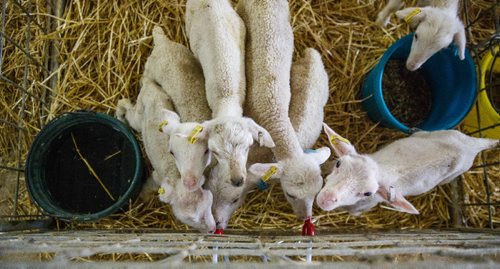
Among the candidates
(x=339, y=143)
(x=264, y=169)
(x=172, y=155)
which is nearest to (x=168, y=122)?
(x=172, y=155)

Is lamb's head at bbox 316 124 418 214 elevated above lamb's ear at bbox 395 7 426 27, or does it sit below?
below

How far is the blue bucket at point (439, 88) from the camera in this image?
3.55 meters

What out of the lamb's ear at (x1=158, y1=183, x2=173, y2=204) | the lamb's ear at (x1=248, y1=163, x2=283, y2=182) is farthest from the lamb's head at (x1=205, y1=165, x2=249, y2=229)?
the lamb's ear at (x1=158, y1=183, x2=173, y2=204)

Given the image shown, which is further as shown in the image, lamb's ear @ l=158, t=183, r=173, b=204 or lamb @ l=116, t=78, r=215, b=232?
lamb's ear @ l=158, t=183, r=173, b=204

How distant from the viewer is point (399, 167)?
321cm

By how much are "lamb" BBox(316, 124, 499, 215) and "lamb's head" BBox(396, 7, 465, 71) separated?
2.28 ft

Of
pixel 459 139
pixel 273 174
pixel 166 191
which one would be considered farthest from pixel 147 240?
pixel 459 139

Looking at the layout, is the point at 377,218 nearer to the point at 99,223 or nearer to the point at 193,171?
the point at 193,171

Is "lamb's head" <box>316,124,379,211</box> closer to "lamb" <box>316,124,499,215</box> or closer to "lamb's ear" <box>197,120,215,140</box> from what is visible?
"lamb" <box>316,124,499,215</box>

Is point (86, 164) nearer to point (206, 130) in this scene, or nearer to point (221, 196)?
point (221, 196)

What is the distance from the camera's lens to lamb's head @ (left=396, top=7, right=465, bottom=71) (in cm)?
338

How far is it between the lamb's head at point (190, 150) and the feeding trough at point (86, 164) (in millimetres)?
824

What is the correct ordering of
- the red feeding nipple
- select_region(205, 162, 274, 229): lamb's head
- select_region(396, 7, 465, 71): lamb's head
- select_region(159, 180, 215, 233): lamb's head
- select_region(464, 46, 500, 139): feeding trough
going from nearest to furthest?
select_region(159, 180, 215, 233): lamb's head, select_region(205, 162, 274, 229): lamb's head, the red feeding nipple, select_region(396, 7, 465, 71): lamb's head, select_region(464, 46, 500, 139): feeding trough

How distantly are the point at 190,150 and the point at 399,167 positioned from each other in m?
1.67
